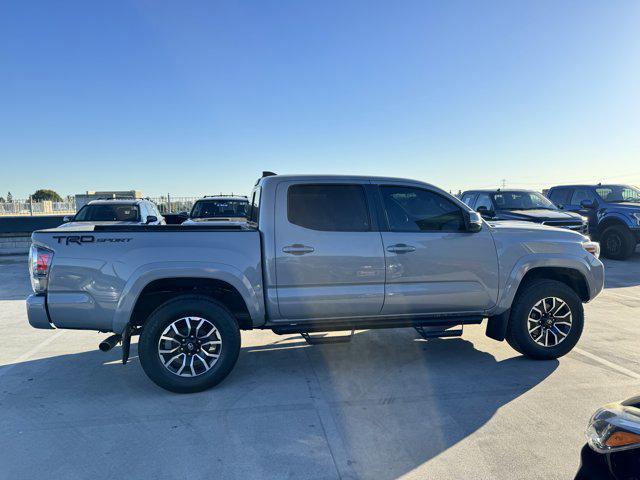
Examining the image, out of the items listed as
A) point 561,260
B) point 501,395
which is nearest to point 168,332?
point 501,395

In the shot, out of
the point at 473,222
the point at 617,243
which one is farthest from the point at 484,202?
the point at 473,222

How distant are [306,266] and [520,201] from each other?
8998 mm

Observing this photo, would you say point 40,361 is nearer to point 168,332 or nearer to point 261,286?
point 168,332

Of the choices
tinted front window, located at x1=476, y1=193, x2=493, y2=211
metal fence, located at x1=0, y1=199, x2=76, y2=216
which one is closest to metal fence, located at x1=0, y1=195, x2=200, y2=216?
metal fence, located at x1=0, y1=199, x2=76, y2=216

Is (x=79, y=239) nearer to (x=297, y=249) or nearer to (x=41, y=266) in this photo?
(x=41, y=266)

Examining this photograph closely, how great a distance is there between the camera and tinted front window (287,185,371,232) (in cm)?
432

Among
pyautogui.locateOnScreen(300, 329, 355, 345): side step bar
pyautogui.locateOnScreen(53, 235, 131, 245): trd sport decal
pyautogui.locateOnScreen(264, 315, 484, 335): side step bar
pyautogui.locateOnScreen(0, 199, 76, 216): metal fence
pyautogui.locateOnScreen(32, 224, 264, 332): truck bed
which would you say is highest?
pyautogui.locateOnScreen(0, 199, 76, 216): metal fence

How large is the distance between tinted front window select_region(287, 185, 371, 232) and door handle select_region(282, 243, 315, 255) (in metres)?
0.22

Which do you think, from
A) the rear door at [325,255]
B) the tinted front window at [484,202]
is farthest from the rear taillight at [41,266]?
the tinted front window at [484,202]

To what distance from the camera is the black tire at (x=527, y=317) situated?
184 inches

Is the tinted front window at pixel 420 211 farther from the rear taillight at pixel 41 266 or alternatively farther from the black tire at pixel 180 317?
the rear taillight at pixel 41 266

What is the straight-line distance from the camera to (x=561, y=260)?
4.73 meters

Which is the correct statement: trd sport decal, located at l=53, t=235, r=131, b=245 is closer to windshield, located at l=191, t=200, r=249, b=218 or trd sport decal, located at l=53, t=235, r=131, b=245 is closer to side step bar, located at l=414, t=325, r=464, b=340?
side step bar, located at l=414, t=325, r=464, b=340

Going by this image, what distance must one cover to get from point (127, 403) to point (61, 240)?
1532 mm
